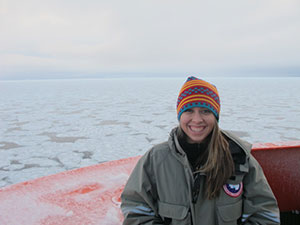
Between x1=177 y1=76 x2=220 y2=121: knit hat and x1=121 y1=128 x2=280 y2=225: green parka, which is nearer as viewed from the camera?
x1=121 y1=128 x2=280 y2=225: green parka

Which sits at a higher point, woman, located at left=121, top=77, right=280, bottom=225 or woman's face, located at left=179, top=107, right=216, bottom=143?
woman's face, located at left=179, top=107, right=216, bottom=143

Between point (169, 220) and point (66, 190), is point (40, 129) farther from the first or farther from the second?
point (169, 220)

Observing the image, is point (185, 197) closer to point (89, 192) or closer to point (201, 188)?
point (201, 188)

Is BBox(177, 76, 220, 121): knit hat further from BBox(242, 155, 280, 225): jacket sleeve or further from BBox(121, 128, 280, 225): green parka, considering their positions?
BBox(242, 155, 280, 225): jacket sleeve

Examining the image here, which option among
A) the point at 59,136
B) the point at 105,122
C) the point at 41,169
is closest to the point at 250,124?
the point at 105,122

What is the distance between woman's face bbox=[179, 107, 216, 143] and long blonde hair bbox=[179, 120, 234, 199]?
4 cm

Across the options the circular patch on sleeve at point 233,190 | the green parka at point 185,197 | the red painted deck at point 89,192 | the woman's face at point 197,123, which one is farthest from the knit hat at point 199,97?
the red painted deck at point 89,192

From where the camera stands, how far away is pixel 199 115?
1.14 m

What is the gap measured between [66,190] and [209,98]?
997mm

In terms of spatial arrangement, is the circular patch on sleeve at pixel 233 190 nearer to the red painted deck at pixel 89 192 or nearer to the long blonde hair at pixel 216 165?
the long blonde hair at pixel 216 165

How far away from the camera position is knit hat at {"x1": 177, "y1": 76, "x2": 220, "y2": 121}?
1123 mm

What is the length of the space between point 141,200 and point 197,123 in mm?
398

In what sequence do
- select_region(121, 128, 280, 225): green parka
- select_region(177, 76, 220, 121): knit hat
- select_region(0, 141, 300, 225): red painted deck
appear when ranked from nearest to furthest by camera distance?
select_region(121, 128, 280, 225): green parka
select_region(177, 76, 220, 121): knit hat
select_region(0, 141, 300, 225): red painted deck

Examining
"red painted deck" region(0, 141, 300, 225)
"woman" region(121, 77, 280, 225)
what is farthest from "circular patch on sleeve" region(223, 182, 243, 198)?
"red painted deck" region(0, 141, 300, 225)
